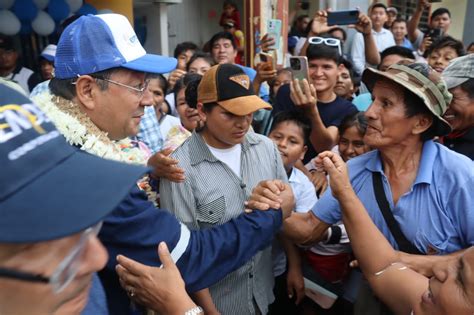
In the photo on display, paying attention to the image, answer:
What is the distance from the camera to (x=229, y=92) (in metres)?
2.10

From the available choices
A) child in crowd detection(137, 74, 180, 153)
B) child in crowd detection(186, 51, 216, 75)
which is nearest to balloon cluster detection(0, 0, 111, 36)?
child in crowd detection(186, 51, 216, 75)

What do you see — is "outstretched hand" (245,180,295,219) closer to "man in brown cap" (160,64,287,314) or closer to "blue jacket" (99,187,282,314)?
"blue jacket" (99,187,282,314)

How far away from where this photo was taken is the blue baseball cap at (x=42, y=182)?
654 mm

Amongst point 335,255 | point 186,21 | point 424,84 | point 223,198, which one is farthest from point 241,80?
point 186,21

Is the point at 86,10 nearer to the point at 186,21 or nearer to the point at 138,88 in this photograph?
Answer: the point at 186,21

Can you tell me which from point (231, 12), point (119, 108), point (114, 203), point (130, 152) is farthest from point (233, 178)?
point (231, 12)

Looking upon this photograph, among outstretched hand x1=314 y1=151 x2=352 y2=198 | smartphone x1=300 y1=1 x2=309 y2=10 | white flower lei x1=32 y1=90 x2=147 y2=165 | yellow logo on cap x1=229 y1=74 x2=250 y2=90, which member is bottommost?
outstretched hand x1=314 y1=151 x2=352 y2=198

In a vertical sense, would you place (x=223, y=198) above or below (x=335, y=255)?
above

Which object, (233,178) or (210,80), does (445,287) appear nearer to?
(233,178)

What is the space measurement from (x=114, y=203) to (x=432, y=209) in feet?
5.04

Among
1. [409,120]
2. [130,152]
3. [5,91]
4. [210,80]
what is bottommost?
[130,152]

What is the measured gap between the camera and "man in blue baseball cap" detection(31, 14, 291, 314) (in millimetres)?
1390

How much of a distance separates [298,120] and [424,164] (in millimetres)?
1176

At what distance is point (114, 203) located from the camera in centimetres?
74
